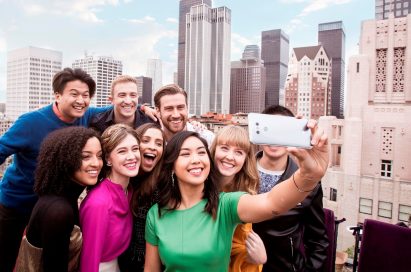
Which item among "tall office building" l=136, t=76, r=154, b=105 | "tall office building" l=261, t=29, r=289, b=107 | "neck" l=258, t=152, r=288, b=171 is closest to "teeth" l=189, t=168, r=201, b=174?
"neck" l=258, t=152, r=288, b=171

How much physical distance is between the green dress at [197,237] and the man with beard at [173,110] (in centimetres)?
98

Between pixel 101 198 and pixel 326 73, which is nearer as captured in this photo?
pixel 101 198

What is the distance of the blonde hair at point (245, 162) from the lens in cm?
183

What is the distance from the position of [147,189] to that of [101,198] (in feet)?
0.98

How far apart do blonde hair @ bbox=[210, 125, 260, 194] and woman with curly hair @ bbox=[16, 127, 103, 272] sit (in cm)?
69

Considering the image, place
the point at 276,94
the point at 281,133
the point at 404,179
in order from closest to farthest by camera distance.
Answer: the point at 281,133 < the point at 404,179 < the point at 276,94

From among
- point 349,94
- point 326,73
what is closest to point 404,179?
point 349,94

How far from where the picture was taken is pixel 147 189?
1786 mm

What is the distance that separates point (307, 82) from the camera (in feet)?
176

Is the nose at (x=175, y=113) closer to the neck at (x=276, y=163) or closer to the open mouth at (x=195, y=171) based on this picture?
the neck at (x=276, y=163)

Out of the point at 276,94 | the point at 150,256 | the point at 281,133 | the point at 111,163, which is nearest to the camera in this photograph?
the point at 281,133

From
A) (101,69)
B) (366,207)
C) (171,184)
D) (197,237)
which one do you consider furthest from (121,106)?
(101,69)

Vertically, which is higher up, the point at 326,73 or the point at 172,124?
the point at 326,73

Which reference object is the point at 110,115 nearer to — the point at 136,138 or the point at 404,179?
the point at 136,138
